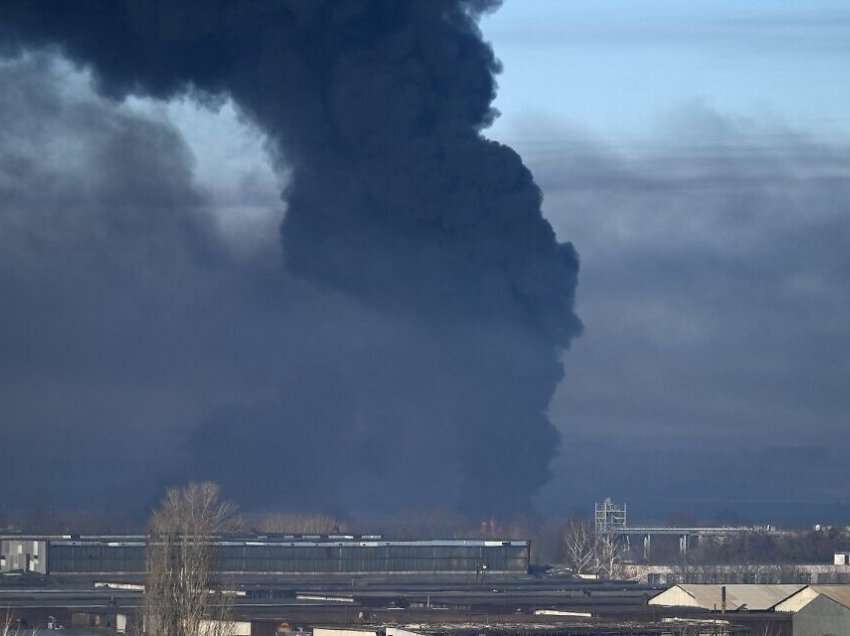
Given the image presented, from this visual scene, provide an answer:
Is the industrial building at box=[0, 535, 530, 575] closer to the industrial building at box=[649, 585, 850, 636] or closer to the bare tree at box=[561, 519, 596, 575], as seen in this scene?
the bare tree at box=[561, 519, 596, 575]

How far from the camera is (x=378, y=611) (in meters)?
42.0

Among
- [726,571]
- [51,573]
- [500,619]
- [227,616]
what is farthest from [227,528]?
[227,616]

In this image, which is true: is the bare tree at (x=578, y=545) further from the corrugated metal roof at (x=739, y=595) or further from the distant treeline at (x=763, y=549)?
the corrugated metal roof at (x=739, y=595)

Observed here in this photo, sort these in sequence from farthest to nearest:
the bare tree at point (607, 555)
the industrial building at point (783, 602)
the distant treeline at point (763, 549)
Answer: the distant treeline at point (763, 549)
the bare tree at point (607, 555)
the industrial building at point (783, 602)

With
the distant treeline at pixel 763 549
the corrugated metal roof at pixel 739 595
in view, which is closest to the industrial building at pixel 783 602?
the corrugated metal roof at pixel 739 595

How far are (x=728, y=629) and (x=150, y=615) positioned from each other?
11.4 meters

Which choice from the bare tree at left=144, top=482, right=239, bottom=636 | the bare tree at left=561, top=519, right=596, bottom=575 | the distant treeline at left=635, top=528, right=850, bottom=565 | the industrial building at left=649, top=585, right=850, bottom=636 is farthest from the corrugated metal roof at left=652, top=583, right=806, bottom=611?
the distant treeline at left=635, top=528, right=850, bottom=565

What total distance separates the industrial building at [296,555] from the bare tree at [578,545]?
21.0 ft

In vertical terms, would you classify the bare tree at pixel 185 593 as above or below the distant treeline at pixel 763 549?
below

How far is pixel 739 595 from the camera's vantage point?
145ft

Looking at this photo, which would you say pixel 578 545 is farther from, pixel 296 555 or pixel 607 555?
pixel 296 555

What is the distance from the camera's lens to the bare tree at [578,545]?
72.1 m

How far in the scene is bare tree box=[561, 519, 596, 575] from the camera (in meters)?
72.1

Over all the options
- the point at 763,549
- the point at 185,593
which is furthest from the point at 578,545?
the point at 185,593
